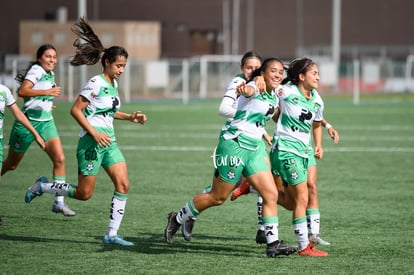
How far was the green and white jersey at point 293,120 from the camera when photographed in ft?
31.7

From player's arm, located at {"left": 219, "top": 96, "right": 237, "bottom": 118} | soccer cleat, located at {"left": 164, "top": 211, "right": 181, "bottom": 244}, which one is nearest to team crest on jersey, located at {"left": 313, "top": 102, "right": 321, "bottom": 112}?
player's arm, located at {"left": 219, "top": 96, "right": 237, "bottom": 118}

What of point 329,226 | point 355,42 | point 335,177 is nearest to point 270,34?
point 355,42

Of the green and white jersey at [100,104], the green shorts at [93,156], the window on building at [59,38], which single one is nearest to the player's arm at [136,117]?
the green and white jersey at [100,104]

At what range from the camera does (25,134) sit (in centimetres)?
1243

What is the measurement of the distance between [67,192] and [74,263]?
168cm

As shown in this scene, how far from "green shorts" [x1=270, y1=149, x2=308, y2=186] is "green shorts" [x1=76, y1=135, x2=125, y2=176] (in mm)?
1703

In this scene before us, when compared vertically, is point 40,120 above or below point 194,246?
above

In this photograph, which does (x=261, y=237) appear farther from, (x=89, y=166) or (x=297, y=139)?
(x=89, y=166)

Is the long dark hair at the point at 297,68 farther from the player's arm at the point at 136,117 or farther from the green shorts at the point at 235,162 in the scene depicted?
the player's arm at the point at 136,117

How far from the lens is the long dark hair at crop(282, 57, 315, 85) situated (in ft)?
31.9

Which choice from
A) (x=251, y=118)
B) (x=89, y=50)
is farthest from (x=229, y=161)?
(x=89, y=50)

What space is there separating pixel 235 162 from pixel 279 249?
3.12ft

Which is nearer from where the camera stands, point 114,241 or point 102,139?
point 102,139

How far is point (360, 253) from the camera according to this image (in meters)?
9.74
